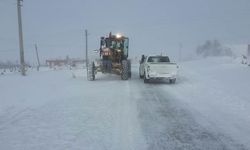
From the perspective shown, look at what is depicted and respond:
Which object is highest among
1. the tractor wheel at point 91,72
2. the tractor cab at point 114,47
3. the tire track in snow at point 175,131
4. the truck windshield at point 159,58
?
the tractor cab at point 114,47

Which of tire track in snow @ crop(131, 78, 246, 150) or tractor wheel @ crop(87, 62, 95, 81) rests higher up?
tractor wheel @ crop(87, 62, 95, 81)

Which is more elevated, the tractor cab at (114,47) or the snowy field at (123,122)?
the tractor cab at (114,47)

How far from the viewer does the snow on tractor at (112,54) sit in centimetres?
2589

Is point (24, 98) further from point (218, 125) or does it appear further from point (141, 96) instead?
point (218, 125)

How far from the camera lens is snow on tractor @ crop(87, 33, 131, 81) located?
25.9 meters

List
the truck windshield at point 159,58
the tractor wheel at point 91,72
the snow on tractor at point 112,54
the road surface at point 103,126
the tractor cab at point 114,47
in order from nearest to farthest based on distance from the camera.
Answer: the road surface at point 103,126
the tractor wheel at point 91,72
the truck windshield at point 159,58
the snow on tractor at point 112,54
the tractor cab at point 114,47

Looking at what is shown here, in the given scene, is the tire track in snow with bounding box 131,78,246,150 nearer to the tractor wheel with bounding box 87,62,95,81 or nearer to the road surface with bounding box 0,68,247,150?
the road surface with bounding box 0,68,247,150

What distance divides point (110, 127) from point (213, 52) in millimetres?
116201

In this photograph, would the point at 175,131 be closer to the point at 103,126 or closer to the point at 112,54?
the point at 103,126

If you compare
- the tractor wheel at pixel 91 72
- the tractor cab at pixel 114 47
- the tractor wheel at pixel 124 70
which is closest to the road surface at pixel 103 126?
the tractor wheel at pixel 124 70

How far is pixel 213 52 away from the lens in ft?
400

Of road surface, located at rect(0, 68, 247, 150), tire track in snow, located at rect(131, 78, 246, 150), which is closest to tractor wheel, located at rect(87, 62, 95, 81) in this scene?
road surface, located at rect(0, 68, 247, 150)

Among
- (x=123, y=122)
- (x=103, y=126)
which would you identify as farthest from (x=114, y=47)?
(x=103, y=126)

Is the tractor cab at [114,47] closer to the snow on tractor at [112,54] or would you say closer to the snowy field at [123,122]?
the snow on tractor at [112,54]
